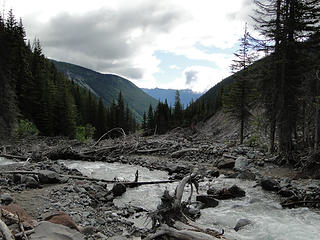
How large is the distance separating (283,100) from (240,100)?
11545mm

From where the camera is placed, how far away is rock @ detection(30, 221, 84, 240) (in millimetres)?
4551

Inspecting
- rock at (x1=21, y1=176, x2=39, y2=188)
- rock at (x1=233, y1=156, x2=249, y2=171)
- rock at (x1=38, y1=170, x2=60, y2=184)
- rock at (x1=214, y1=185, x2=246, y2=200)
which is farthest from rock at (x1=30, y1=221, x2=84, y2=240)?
rock at (x1=233, y1=156, x2=249, y2=171)

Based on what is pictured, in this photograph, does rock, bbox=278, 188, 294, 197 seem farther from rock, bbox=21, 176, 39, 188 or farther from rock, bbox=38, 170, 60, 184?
rock, bbox=21, 176, 39, 188

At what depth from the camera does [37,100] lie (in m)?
41.4

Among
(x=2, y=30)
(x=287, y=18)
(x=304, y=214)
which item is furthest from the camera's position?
(x=2, y=30)

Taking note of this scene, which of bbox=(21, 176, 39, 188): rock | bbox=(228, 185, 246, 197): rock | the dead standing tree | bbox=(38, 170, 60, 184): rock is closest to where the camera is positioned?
the dead standing tree

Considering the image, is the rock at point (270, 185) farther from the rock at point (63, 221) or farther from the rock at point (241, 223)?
the rock at point (63, 221)

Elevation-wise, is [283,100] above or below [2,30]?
below

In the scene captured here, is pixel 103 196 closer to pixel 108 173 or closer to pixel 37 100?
pixel 108 173

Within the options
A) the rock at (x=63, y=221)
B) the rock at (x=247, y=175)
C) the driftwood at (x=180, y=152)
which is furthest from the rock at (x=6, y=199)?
the driftwood at (x=180, y=152)

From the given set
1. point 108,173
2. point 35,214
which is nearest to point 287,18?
point 108,173

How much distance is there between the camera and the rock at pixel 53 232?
4551mm

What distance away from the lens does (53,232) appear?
15.7 feet

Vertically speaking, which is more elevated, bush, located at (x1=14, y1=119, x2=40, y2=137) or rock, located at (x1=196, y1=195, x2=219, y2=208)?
bush, located at (x1=14, y1=119, x2=40, y2=137)
